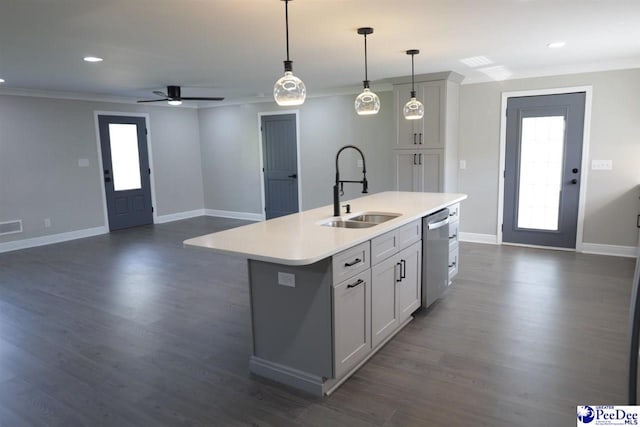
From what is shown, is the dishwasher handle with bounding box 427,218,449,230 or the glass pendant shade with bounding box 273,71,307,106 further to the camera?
the dishwasher handle with bounding box 427,218,449,230

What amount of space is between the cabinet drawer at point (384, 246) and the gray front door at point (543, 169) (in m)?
3.48

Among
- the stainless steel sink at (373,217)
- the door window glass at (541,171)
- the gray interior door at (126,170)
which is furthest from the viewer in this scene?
the gray interior door at (126,170)

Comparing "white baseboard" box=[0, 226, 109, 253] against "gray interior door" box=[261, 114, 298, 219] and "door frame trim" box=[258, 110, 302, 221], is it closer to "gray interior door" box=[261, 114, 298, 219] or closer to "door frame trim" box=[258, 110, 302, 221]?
"door frame trim" box=[258, 110, 302, 221]

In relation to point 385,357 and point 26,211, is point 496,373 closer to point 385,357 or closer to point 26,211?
point 385,357

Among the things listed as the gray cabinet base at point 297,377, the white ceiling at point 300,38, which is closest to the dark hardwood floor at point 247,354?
the gray cabinet base at point 297,377

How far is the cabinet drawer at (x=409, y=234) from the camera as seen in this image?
10.3ft

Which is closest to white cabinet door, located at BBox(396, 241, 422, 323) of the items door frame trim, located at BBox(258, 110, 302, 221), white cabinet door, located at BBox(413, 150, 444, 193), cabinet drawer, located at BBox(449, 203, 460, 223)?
cabinet drawer, located at BBox(449, 203, 460, 223)

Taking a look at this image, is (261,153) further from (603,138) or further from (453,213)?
(603,138)

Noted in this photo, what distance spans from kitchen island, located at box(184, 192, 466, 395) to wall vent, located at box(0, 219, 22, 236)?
17.0 feet

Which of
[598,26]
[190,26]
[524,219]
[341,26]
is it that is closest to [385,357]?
[341,26]

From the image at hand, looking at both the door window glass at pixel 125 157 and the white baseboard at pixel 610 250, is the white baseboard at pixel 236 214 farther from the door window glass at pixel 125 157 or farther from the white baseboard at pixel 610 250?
the white baseboard at pixel 610 250

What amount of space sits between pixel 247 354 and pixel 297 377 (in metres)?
0.57

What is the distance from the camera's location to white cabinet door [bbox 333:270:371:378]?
2.45 meters

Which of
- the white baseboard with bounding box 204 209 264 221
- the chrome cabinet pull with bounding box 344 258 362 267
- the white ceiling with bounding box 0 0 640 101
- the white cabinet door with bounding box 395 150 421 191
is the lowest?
the white baseboard with bounding box 204 209 264 221
